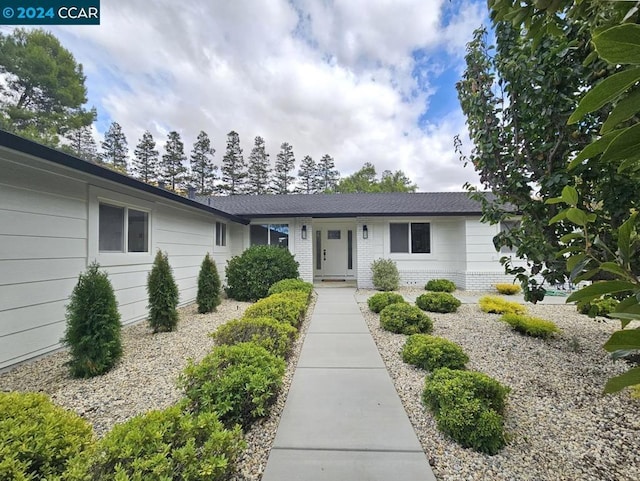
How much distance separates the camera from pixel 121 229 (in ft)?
18.1

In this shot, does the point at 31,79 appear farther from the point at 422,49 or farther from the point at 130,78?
the point at 422,49

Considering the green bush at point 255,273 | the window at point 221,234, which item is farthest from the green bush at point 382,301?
the window at point 221,234

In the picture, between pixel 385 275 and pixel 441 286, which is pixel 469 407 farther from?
pixel 385 275

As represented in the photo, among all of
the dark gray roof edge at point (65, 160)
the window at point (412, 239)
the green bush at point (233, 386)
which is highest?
the dark gray roof edge at point (65, 160)

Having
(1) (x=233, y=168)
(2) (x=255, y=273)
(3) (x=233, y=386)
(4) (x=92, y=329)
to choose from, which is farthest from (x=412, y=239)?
(1) (x=233, y=168)

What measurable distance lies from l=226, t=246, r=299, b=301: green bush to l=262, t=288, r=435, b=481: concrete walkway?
4593 mm

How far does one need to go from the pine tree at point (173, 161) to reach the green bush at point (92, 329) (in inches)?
1155

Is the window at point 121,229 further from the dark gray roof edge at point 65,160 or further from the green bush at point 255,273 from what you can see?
the green bush at point 255,273

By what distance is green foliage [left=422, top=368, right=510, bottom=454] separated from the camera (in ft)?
6.97

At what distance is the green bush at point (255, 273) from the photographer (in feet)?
27.4

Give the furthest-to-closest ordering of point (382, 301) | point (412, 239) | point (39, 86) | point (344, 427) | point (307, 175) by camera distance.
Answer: point (307, 175) < point (39, 86) < point (412, 239) < point (382, 301) < point (344, 427)

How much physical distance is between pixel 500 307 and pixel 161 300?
6.97 metres

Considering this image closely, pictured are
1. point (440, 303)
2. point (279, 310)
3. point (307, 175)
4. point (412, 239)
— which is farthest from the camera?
point (307, 175)

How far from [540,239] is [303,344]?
3.32m
